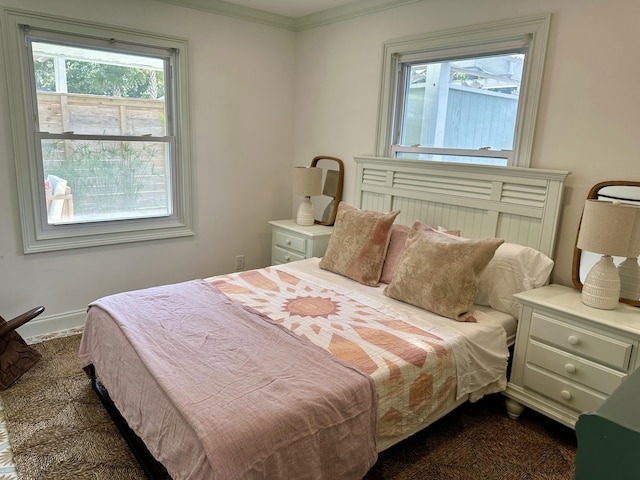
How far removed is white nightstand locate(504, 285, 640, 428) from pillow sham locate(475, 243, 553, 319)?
83 mm

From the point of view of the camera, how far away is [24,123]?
2.84 m

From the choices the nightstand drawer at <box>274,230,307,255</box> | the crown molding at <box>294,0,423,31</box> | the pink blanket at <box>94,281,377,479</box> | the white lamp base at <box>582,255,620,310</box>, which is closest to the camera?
the pink blanket at <box>94,281,377,479</box>

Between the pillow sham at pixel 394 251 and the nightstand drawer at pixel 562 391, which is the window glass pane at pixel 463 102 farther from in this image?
the nightstand drawer at pixel 562 391

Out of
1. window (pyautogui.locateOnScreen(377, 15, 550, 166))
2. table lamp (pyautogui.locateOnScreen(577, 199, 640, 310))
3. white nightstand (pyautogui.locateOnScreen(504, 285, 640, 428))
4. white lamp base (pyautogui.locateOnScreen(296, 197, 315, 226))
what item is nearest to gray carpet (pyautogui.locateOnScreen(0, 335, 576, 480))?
white nightstand (pyautogui.locateOnScreen(504, 285, 640, 428))

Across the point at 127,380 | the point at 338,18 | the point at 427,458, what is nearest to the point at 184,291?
the point at 127,380

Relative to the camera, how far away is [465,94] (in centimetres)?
293

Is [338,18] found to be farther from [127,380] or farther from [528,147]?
[127,380]

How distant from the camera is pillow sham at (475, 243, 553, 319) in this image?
2.41m

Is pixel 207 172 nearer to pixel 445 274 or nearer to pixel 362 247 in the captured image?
pixel 362 247

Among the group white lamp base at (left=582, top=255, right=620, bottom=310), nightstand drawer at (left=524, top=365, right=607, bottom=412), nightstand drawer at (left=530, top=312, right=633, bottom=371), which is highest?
white lamp base at (left=582, top=255, right=620, bottom=310)

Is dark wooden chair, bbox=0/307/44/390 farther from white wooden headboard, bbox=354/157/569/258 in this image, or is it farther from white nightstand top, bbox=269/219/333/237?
white wooden headboard, bbox=354/157/569/258

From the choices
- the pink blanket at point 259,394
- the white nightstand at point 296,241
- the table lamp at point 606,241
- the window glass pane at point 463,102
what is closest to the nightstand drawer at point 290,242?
Answer: the white nightstand at point 296,241

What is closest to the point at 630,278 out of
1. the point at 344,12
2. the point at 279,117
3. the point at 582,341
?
the point at 582,341

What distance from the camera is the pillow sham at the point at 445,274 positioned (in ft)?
7.50
